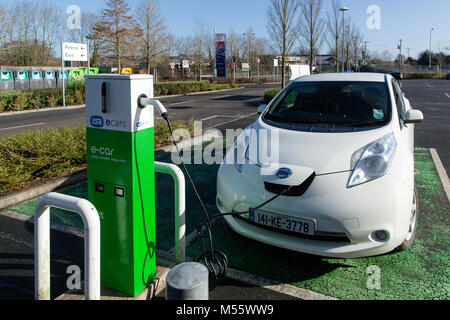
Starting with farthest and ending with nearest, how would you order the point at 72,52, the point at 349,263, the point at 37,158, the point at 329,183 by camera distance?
the point at 72,52 < the point at 37,158 < the point at 349,263 < the point at 329,183

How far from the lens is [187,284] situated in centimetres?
227

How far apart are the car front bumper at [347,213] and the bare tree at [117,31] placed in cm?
3066

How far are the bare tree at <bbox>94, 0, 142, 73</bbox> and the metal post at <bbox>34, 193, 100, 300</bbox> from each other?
30822 mm

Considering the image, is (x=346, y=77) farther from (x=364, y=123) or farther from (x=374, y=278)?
(x=374, y=278)

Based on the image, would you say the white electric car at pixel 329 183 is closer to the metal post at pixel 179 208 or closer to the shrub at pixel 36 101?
the metal post at pixel 179 208

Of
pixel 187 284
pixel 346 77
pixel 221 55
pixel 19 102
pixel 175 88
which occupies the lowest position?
pixel 187 284

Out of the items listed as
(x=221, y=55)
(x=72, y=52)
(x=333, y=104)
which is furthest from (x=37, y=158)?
(x=221, y=55)

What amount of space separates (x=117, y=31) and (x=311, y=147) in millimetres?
31786

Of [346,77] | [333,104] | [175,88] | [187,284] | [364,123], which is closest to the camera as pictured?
[187,284]

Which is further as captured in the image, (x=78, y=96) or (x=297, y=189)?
(x=78, y=96)

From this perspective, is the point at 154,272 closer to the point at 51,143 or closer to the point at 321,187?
the point at 321,187

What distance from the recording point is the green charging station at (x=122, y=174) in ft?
8.89

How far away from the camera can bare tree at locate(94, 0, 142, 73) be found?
1258 inches

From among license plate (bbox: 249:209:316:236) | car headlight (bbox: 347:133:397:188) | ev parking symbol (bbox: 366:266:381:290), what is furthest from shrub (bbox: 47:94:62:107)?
ev parking symbol (bbox: 366:266:381:290)
